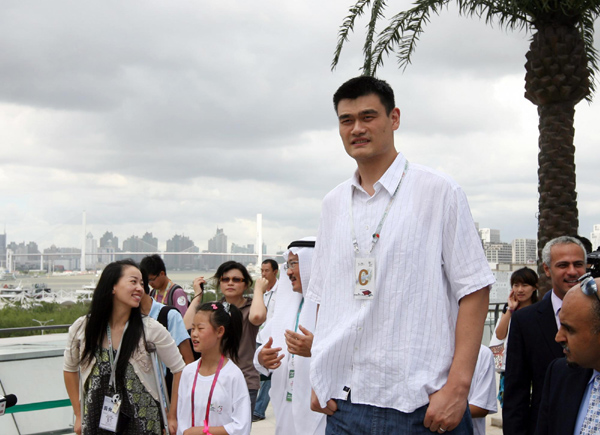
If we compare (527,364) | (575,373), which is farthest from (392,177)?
(527,364)

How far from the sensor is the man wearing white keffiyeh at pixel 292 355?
10.0 ft

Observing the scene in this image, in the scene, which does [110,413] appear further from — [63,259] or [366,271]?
[63,259]

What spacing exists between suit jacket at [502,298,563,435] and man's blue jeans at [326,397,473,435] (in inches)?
47.3

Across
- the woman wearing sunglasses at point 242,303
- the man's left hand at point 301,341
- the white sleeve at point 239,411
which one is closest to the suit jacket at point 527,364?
the man's left hand at point 301,341

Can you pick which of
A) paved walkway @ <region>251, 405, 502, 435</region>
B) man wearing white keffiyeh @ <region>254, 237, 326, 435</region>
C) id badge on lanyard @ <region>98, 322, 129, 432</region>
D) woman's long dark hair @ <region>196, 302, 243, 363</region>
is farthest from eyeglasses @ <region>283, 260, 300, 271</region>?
paved walkway @ <region>251, 405, 502, 435</region>

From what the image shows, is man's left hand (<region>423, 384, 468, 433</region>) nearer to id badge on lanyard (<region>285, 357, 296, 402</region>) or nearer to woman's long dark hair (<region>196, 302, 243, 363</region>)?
id badge on lanyard (<region>285, 357, 296, 402</region>)

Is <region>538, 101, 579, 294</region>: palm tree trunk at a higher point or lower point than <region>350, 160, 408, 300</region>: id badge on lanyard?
higher

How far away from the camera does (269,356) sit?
9.71 ft

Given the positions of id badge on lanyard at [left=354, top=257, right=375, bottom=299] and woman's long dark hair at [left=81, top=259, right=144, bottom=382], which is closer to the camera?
id badge on lanyard at [left=354, top=257, right=375, bottom=299]

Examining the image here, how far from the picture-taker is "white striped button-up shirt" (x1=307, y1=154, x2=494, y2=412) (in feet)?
5.51

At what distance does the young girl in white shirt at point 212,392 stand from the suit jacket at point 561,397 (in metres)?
1.72

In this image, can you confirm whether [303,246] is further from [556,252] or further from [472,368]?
[472,368]

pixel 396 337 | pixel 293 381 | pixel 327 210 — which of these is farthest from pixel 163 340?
pixel 396 337

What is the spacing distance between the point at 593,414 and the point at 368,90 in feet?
4.04
